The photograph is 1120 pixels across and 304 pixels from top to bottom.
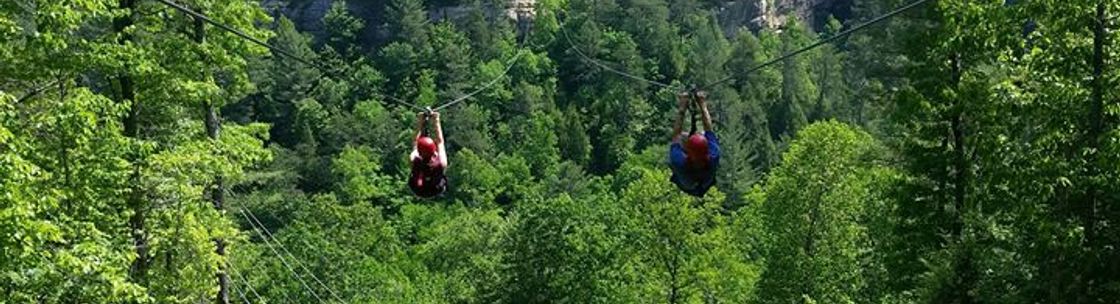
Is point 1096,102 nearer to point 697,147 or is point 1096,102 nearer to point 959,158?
point 697,147

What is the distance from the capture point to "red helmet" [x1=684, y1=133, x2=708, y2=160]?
14.3 m

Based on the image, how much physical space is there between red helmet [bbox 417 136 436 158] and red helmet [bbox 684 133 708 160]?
3.22 meters

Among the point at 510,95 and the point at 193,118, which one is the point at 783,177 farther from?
the point at 510,95

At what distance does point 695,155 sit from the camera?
1434cm

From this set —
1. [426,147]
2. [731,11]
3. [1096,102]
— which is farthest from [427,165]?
[731,11]

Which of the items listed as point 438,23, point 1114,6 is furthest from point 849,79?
point 1114,6

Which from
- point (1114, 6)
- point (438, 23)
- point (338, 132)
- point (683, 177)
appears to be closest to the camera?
point (1114, 6)

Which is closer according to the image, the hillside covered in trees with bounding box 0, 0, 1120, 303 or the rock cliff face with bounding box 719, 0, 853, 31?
the hillside covered in trees with bounding box 0, 0, 1120, 303

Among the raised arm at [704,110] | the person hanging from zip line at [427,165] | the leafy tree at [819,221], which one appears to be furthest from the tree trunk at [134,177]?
the leafy tree at [819,221]

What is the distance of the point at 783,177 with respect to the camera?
34.4m

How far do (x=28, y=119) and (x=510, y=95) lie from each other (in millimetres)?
103196

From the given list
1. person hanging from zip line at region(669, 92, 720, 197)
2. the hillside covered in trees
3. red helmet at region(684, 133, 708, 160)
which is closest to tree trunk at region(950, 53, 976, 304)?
the hillside covered in trees

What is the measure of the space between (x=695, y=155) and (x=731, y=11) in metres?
135

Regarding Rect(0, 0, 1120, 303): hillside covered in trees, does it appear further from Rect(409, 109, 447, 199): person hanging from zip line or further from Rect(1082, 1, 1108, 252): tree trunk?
Rect(409, 109, 447, 199): person hanging from zip line
